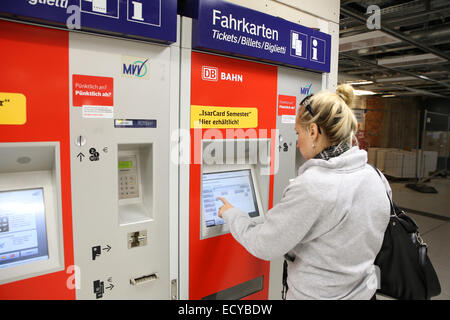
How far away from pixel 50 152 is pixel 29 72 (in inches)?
11.7

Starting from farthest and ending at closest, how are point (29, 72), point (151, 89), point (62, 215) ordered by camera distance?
point (151, 89) → point (62, 215) → point (29, 72)

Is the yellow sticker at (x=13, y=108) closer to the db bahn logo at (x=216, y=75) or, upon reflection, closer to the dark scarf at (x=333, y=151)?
the db bahn logo at (x=216, y=75)

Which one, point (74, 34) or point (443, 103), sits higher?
point (443, 103)

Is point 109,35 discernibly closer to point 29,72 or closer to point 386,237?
point 29,72

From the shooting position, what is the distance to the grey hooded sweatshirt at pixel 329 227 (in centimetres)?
Answer: 116

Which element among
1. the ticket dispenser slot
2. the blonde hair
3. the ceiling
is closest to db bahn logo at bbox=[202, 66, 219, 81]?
the ticket dispenser slot

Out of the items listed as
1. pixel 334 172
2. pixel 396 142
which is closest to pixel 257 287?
pixel 334 172

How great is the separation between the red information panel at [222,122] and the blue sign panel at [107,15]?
0.78 ft

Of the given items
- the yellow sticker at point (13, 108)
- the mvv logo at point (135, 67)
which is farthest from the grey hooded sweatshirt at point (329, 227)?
the yellow sticker at point (13, 108)

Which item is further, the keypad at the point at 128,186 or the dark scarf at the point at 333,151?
the keypad at the point at 128,186

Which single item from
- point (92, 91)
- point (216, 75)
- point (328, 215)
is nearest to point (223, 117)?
point (216, 75)

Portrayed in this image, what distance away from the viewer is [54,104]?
1.22m

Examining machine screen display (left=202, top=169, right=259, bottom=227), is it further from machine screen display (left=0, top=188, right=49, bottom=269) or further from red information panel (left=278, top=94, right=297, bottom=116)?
machine screen display (left=0, top=188, right=49, bottom=269)

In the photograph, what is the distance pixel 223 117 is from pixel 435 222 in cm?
579
